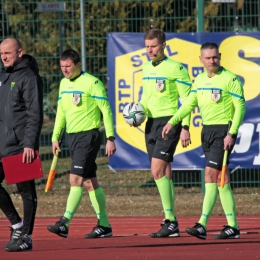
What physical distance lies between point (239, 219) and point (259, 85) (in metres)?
2.55

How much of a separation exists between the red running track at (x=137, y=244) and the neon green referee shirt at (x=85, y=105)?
1.28 meters

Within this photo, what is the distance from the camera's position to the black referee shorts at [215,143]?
32.7 ft

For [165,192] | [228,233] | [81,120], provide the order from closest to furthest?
[228,233]
[81,120]
[165,192]

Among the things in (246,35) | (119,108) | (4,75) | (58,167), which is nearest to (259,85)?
(246,35)

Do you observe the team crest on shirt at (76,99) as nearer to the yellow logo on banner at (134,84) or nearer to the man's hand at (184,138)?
the man's hand at (184,138)

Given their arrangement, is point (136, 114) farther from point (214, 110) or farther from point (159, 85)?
point (214, 110)

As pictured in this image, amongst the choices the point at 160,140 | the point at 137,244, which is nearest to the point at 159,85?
the point at 160,140

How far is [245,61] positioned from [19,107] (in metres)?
6.21

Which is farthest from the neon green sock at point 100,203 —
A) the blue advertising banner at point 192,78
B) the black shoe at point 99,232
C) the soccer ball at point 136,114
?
the blue advertising banner at point 192,78

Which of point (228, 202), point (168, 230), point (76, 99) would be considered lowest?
point (168, 230)

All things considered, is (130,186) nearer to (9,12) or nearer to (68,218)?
(9,12)

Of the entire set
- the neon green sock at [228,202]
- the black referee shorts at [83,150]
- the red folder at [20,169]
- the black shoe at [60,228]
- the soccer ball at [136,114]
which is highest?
the soccer ball at [136,114]

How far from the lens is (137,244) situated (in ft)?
31.8

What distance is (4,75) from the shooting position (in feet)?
29.1
